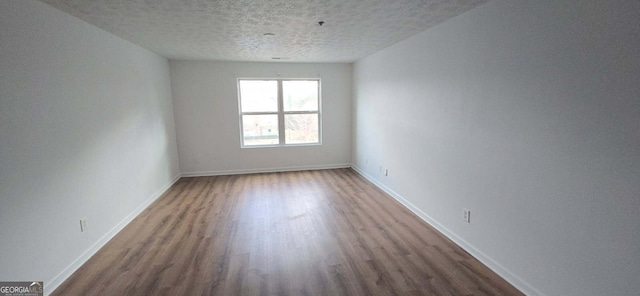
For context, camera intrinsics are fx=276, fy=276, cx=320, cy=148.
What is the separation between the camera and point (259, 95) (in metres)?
5.59

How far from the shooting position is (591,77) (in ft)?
5.12

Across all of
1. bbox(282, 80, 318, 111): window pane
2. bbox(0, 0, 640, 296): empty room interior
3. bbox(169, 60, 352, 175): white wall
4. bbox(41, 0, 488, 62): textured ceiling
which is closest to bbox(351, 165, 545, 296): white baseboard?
bbox(0, 0, 640, 296): empty room interior

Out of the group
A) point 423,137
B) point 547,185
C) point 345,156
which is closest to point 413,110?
point 423,137

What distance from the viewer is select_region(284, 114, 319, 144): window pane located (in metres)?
5.81

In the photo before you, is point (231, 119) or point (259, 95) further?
point (259, 95)

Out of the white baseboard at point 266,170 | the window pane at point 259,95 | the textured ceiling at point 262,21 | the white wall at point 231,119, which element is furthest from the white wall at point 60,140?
the window pane at point 259,95

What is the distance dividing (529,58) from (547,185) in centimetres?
88

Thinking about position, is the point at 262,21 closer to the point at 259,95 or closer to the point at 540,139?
the point at 540,139

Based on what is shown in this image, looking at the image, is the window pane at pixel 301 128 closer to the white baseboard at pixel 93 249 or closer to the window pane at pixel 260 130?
the window pane at pixel 260 130

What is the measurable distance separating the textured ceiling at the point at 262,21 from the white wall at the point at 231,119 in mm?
1233

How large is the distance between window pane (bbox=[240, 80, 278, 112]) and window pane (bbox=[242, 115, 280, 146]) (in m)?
0.17

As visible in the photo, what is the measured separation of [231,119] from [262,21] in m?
3.05

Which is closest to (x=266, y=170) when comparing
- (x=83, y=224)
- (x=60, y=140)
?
(x=83, y=224)

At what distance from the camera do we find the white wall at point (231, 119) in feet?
17.1
